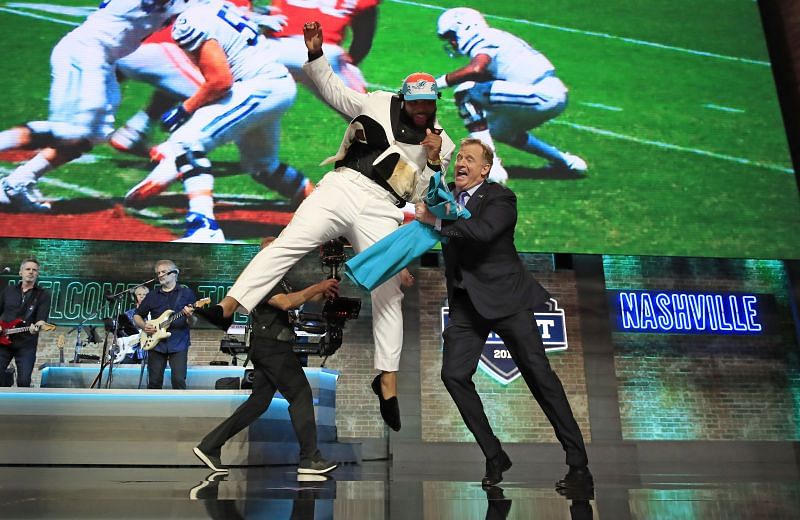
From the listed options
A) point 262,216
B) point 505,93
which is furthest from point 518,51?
point 262,216

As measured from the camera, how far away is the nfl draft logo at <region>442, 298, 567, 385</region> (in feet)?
28.6

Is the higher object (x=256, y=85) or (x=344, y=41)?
(x=344, y=41)

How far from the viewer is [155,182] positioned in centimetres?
696

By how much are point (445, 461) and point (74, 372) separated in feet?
14.3

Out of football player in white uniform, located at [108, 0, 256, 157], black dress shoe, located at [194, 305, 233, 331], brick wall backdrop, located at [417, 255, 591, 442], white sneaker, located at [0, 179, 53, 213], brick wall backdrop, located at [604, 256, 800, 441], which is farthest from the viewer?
brick wall backdrop, located at [604, 256, 800, 441]

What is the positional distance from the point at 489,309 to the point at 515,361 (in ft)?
0.85

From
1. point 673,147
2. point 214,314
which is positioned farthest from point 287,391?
point 673,147

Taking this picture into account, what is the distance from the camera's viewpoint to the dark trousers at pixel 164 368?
241 inches

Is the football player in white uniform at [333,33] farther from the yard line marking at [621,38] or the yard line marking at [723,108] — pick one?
the yard line marking at [723,108]

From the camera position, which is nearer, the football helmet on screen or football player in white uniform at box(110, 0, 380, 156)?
football player in white uniform at box(110, 0, 380, 156)

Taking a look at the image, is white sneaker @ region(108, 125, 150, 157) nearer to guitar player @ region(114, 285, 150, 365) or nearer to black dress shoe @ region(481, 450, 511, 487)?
guitar player @ region(114, 285, 150, 365)

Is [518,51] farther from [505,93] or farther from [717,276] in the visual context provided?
[717,276]

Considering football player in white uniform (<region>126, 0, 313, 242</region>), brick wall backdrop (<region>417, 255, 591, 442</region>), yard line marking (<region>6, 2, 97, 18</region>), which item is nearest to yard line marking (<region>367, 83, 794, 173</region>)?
brick wall backdrop (<region>417, 255, 591, 442</region>)

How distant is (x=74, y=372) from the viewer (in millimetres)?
7074
